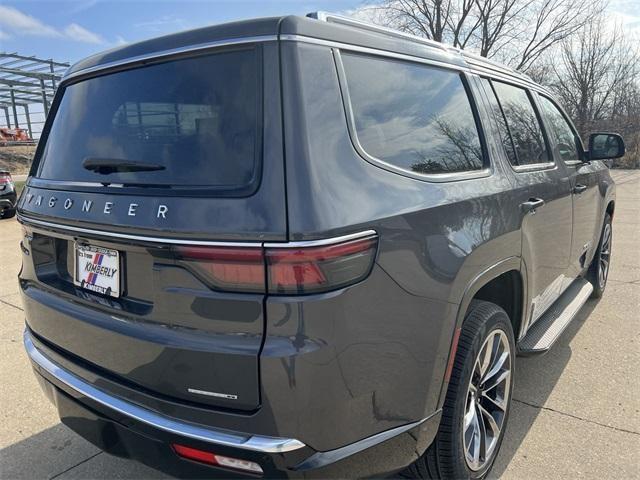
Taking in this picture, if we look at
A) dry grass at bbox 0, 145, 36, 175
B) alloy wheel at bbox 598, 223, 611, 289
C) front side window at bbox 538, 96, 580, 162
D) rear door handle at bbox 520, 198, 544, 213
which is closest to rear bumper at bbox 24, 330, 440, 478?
rear door handle at bbox 520, 198, 544, 213

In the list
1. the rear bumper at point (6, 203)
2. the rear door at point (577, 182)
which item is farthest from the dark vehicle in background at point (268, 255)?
the rear bumper at point (6, 203)

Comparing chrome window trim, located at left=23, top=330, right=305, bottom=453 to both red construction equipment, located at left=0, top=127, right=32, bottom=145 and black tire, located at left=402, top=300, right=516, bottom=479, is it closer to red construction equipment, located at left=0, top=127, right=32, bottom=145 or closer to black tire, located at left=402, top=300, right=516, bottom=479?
black tire, located at left=402, top=300, right=516, bottom=479

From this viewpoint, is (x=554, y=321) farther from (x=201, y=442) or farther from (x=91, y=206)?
(x=91, y=206)

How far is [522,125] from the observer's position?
3062mm

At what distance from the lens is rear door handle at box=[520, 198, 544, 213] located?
8.38 feet

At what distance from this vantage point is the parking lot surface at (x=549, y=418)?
96.9 inches

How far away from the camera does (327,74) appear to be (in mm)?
1666

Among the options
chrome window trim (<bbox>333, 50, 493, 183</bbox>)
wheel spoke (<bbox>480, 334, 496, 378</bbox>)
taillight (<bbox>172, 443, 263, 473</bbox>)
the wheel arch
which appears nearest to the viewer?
taillight (<bbox>172, 443, 263, 473</bbox>)

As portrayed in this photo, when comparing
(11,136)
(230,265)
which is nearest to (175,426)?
(230,265)

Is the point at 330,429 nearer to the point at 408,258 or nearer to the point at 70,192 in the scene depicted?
the point at 408,258

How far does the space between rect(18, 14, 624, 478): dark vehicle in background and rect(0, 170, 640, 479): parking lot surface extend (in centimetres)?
45

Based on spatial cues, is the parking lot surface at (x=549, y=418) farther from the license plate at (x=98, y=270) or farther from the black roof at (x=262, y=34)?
the black roof at (x=262, y=34)

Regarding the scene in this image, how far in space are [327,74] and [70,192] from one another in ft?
3.78

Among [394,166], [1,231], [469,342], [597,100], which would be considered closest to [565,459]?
[469,342]
